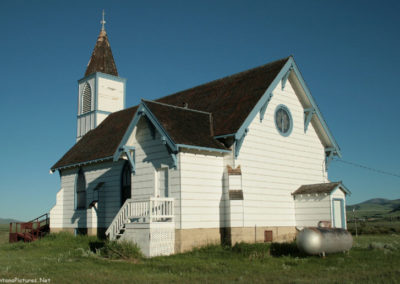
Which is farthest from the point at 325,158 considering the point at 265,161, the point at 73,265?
the point at 73,265

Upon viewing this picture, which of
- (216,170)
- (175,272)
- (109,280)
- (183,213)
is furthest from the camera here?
(216,170)

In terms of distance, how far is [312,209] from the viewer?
2198cm

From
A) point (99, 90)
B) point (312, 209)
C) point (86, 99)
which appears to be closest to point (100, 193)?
point (312, 209)

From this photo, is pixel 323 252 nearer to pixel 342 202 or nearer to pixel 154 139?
pixel 342 202

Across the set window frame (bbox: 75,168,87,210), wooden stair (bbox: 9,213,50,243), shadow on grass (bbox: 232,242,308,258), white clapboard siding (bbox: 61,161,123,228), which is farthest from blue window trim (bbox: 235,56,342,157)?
wooden stair (bbox: 9,213,50,243)

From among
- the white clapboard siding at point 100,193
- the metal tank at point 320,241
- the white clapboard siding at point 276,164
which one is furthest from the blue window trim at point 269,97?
the white clapboard siding at point 100,193

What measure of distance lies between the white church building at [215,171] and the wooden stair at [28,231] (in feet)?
5.27

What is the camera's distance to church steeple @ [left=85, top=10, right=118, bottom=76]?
35906mm

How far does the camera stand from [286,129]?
23.1 m

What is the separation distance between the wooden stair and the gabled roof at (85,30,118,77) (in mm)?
12791

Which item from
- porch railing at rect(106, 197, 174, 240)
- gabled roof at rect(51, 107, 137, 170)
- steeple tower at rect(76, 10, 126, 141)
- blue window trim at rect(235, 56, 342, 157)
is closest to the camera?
porch railing at rect(106, 197, 174, 240)

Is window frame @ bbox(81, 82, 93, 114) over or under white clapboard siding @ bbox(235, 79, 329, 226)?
over

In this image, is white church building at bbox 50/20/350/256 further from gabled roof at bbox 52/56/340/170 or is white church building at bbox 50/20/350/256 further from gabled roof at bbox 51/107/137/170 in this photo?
→ gabled roof at bbox 51/107/137/170

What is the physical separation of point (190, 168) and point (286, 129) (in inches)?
280
